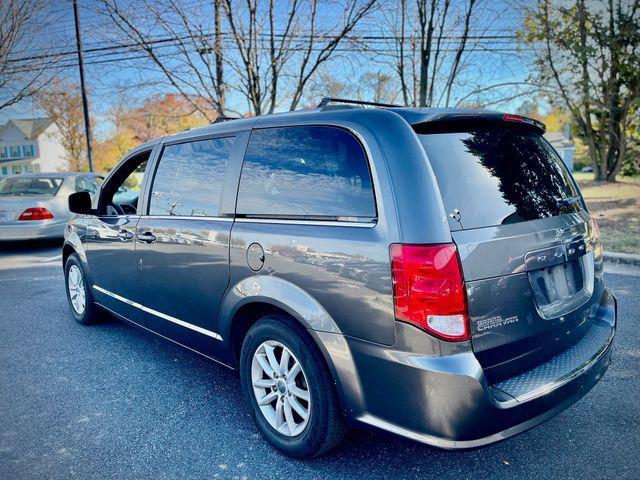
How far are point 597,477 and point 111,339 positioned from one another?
12.9 feet

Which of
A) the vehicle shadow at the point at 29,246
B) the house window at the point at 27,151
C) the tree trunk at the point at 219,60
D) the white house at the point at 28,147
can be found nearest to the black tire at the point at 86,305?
the vehicle shadow at the point at 29,246

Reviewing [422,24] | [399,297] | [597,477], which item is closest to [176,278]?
[399,297]

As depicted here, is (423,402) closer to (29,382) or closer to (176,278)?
(176,278)

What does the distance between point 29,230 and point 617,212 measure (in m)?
13.0

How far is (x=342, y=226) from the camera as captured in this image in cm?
218

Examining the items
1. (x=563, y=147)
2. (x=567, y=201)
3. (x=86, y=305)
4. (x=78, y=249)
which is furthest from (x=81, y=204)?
(x=563, y=147)

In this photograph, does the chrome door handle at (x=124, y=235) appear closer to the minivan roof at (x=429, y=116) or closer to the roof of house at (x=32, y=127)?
the minivan roof at (x=429, y=116)

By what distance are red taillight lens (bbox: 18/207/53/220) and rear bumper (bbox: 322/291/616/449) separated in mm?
8742

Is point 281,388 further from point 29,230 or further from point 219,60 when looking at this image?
point 219,60

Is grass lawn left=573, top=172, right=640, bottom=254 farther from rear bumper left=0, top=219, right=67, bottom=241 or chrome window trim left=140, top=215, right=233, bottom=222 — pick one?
rear bumper left=0, top=219, right=67, bottom=241

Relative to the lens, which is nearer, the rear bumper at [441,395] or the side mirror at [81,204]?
the rear bumper at [441,395]

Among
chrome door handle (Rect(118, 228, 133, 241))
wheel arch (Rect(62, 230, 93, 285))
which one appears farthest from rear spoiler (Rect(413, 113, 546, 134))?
wheel arch (Rect(62, 230, 93, 285))

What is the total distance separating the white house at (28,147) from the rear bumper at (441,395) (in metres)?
63.8

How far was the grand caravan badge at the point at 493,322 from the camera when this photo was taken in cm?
193
